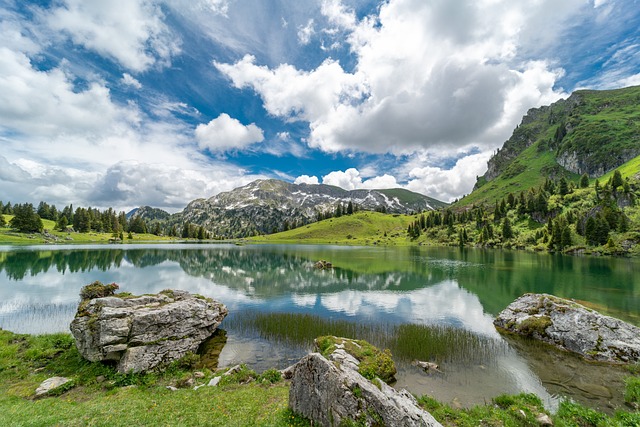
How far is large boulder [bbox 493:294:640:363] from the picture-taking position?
2344 cm

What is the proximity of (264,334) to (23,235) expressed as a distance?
189219mm

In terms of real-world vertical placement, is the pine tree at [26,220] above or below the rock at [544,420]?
above

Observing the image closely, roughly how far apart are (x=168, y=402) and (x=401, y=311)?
30.9 meters

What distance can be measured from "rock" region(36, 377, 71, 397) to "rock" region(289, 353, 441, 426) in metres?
15.3

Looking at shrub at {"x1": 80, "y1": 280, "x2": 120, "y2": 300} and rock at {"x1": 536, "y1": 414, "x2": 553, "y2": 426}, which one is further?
shrub at {"x1": 80, "y1": 280, "x2": 120, "y2": 300}

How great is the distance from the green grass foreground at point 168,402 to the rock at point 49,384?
0.40 meters

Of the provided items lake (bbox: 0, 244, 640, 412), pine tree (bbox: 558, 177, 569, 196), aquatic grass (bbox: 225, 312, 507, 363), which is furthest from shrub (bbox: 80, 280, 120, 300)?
pine tree (bbox: 558, 177, 569, 196)

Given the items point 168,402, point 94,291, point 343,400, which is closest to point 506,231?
point 343,400

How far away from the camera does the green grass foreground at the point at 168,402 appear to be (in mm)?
12797

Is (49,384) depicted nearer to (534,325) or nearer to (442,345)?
(442,345)

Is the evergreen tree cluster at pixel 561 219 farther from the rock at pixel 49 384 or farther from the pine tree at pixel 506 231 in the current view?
the rock at pixel 49 384

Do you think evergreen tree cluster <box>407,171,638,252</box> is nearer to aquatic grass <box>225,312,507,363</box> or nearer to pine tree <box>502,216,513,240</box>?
pine tree <box>502,216,513,240</box>

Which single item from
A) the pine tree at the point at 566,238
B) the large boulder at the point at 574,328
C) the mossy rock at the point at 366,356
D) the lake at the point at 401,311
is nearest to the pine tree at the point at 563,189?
the pine tree at the point at 566,238

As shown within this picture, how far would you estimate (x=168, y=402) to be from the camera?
14.9 m
